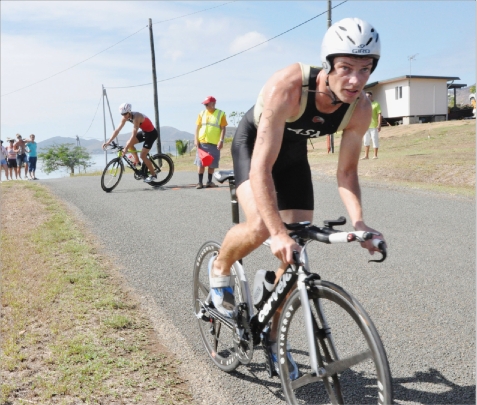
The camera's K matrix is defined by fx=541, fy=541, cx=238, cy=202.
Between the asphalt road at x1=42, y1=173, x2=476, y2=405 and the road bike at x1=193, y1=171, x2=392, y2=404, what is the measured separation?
360 mm

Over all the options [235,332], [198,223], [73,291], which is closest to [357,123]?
[235,332]

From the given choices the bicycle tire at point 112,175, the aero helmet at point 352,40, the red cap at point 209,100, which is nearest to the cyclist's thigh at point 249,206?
the aero helmet at point 352,40

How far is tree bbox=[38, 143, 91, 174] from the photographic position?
3765 inches

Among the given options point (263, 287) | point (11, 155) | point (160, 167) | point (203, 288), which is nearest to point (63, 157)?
point (11, 155)

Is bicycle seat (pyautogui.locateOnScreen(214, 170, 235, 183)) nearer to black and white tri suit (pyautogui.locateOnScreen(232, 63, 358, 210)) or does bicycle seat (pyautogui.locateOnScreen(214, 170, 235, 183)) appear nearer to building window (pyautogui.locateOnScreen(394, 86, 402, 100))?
black and white tri suit (pyautogui.locateOnScreen(232, 63, 358, 210))

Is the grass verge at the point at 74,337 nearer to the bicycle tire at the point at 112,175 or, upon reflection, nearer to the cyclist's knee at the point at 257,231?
the cyclist's knee at the point at 257,231

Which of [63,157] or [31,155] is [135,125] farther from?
[63,157]

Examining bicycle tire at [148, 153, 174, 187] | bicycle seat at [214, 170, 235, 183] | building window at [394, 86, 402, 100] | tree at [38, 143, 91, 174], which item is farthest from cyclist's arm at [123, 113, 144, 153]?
tree at [38, 143, 91, 174]

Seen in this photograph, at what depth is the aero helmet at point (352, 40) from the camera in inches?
106

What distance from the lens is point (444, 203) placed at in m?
9.77

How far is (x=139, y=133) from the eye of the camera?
13.1 metres

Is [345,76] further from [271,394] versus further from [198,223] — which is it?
[198,223]

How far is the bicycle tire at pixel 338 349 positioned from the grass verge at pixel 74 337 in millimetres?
821

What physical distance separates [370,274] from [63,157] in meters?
96.7
